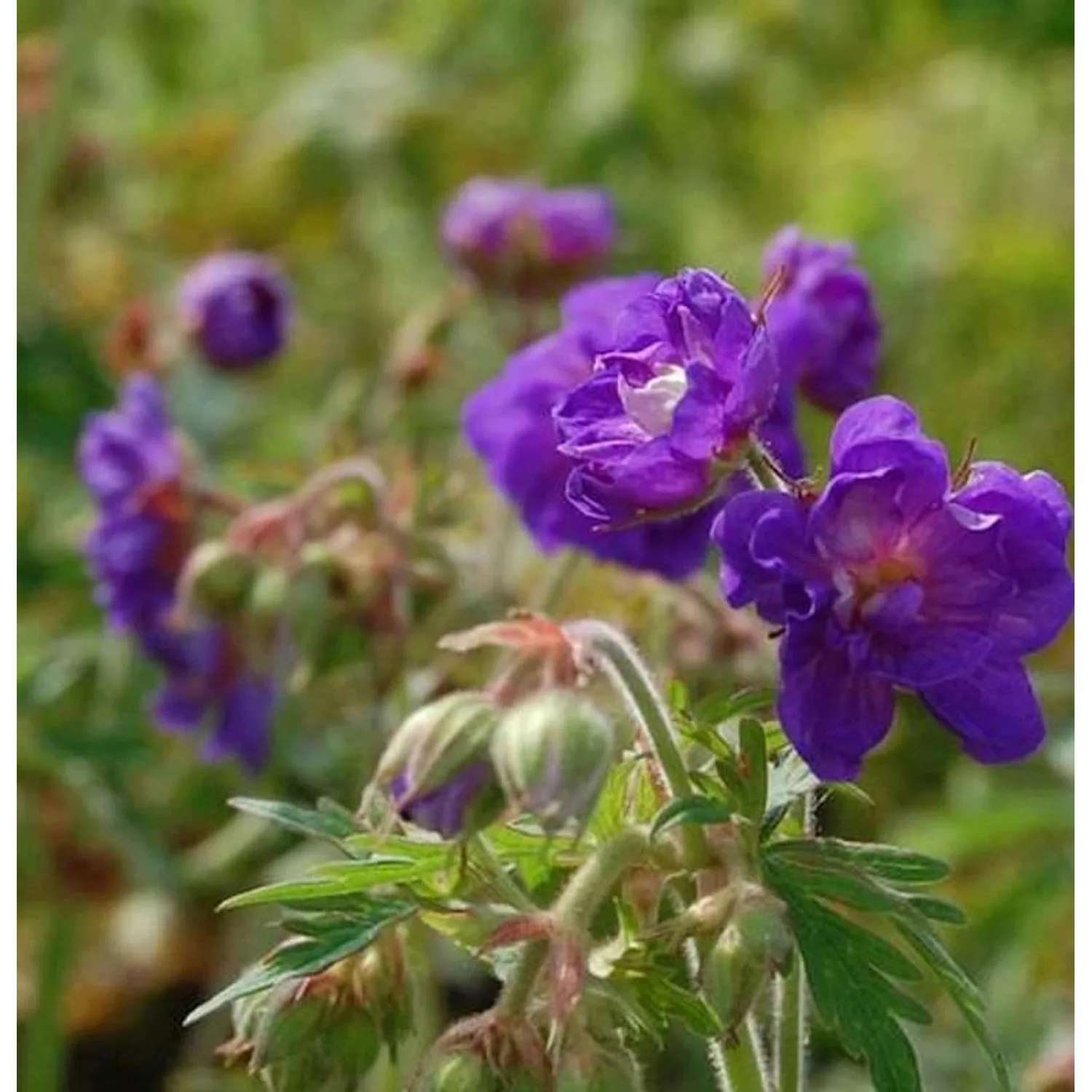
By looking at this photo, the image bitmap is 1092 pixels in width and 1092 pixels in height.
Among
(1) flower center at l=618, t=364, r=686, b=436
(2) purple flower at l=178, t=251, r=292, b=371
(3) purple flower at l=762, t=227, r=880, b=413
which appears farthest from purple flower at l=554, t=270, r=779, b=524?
(2) purple flower at l=178, t=251, r=292, b=371

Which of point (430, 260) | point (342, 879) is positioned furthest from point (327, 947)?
point (430, 260)

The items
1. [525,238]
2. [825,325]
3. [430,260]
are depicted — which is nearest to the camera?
[825,325]

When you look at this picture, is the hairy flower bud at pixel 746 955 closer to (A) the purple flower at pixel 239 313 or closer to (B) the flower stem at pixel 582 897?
(B) the flower stem at pixel 582 897

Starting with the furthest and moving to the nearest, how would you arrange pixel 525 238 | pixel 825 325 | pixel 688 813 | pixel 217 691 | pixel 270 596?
pixel 525 238 < pixel 217 691 < pixel 270 596 < pixel 825 325 < pixel 688 813

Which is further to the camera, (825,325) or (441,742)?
(825,325)

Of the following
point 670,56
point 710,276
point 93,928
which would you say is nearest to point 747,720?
point 710,276

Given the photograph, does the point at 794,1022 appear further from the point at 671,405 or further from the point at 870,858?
the point at 671,405

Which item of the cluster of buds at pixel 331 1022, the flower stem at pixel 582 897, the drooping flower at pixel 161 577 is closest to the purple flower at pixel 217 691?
the drooping flower at pixel 161 577
